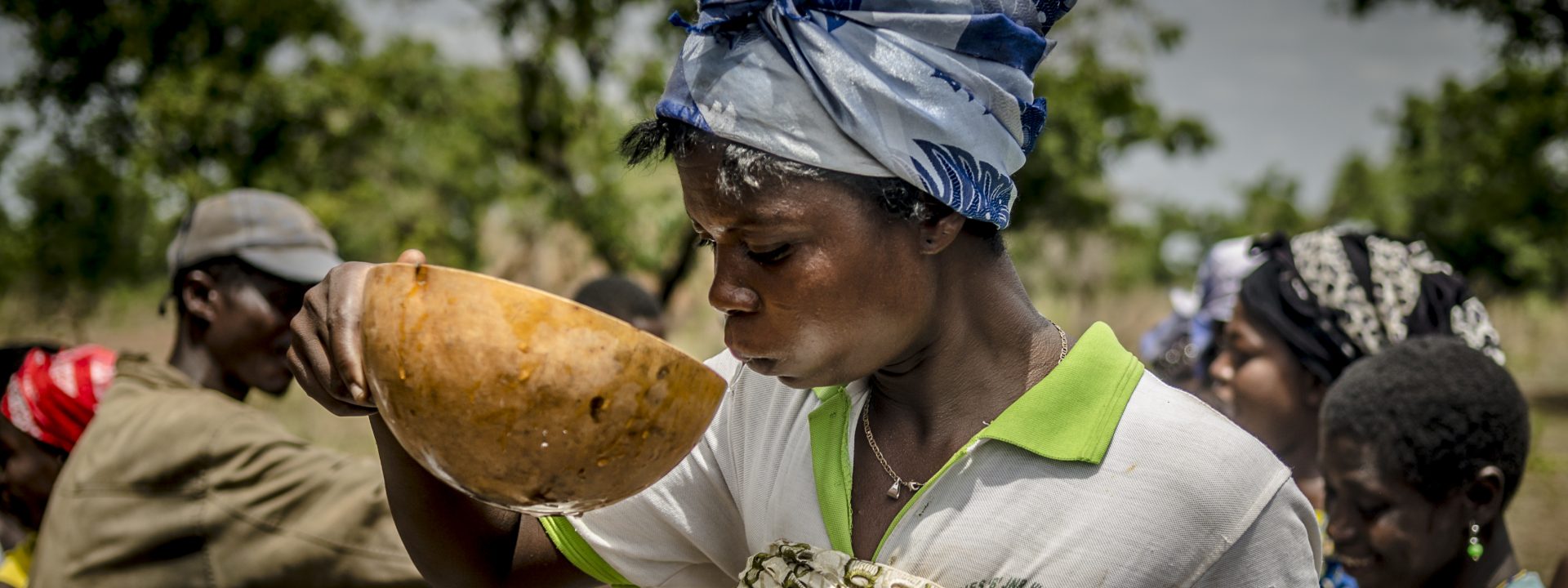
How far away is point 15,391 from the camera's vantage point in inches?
128

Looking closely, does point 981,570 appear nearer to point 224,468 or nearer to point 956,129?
point 956,129

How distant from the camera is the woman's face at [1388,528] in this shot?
2309mm

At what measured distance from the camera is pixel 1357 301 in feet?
10.1

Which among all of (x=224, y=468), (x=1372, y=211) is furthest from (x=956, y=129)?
(x=1372, y=211)

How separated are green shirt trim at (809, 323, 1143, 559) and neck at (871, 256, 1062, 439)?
0.04 m

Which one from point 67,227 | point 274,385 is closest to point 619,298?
point 274,385

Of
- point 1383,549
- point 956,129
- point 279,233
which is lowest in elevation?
point 1383,549

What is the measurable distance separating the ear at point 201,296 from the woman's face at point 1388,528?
2826mm

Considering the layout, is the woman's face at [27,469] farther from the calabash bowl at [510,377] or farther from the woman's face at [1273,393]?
the woman's face at [1273,393]

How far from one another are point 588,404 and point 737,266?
0.87 ft

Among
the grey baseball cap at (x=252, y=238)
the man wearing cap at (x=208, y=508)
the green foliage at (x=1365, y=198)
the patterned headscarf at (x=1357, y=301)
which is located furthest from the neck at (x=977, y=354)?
the green foliage at (x=1365, y=198)

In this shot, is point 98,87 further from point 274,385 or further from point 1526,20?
point 1526,20

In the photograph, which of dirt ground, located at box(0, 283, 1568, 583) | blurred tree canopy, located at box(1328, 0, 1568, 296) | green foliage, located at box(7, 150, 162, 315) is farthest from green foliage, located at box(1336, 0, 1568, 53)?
green foliage, located at box(7, 150, 162, 315)

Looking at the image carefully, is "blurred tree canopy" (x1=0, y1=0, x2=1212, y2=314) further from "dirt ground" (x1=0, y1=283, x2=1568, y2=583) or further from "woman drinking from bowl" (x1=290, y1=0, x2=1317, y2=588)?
"woman drinking from bowl" (x1=290, y1=0, x2=1317, y2=588)
